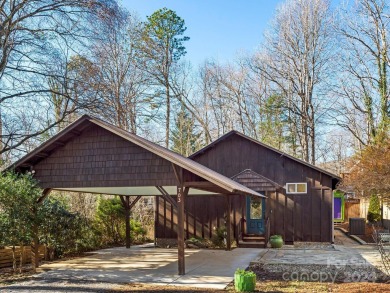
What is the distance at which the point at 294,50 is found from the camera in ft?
85.4

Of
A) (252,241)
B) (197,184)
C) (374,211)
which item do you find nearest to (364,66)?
(374,211)

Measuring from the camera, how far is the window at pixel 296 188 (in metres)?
16.3

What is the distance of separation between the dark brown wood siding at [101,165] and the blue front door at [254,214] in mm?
7706

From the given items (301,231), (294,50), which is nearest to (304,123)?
(294,50)

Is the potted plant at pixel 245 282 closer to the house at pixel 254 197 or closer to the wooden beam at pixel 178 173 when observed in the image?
the wooden beam at pixel 178 173

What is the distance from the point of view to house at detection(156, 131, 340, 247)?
16.0 metres

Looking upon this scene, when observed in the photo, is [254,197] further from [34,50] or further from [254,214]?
[34,50]

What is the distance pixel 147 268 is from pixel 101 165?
3099 mm

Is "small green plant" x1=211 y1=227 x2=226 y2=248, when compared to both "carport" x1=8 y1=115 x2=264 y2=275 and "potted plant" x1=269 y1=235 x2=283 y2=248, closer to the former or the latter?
"potted plant" x1=269 y1=235 x2=283 y2=248

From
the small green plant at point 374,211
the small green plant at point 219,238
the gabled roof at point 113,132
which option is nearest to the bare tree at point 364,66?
the small green plant at point 374,211

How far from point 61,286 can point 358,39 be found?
70.2 ft

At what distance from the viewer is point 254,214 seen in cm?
1694

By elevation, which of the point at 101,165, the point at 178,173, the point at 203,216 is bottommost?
the point at 203,216

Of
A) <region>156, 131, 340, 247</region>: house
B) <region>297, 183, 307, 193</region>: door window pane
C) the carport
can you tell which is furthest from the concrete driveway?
<region>297, 183, 307, 193</region>: door window pane
